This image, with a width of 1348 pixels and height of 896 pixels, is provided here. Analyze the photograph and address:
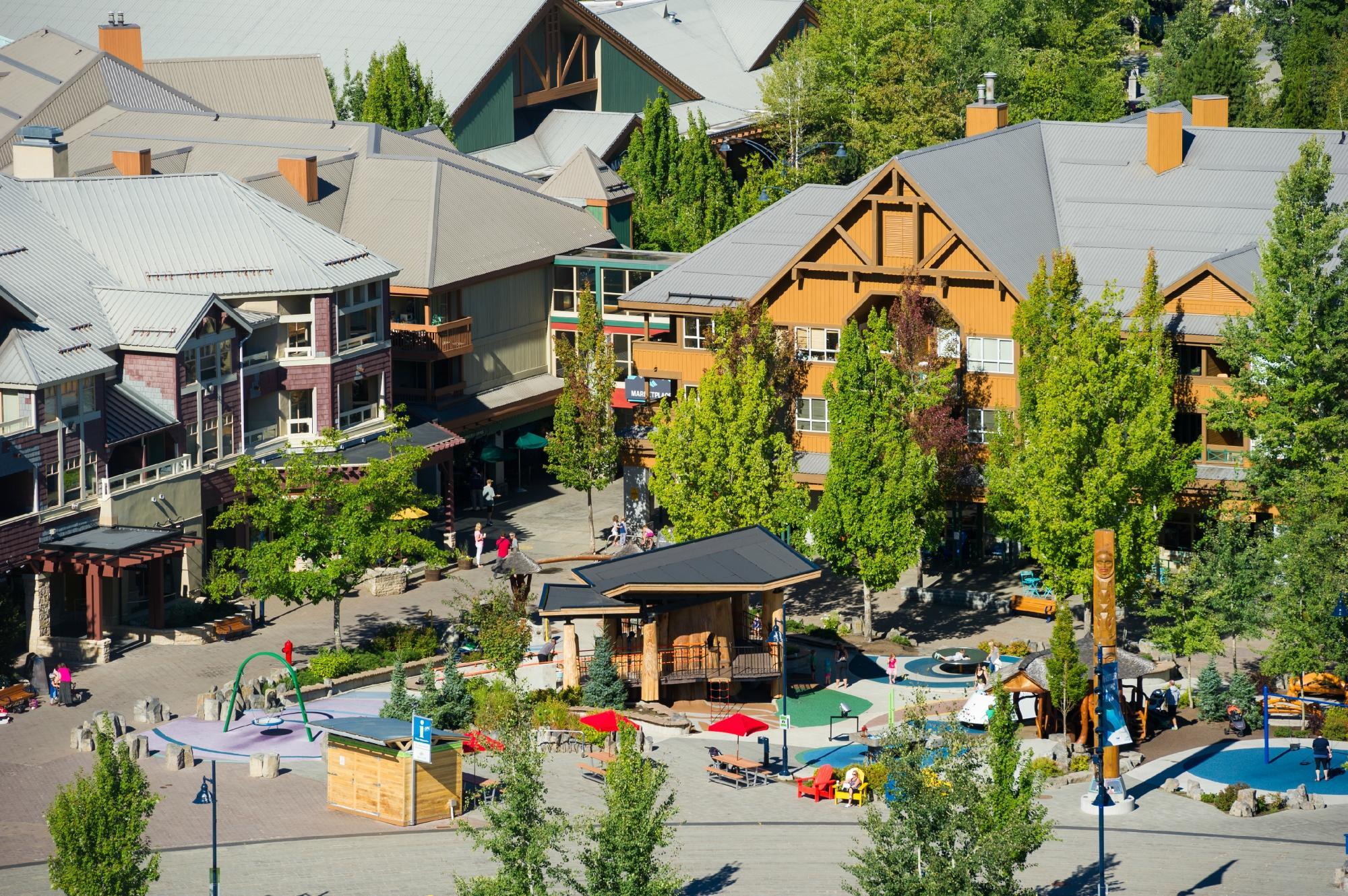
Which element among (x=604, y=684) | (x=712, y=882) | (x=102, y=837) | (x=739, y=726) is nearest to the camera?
(x=102, y=837)

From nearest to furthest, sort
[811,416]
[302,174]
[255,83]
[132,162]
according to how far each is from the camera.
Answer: [811,416], [302,174], [132,162], [255,83]

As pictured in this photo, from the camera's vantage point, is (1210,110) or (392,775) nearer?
(392,775)

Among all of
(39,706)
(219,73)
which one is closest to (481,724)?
(39,706)

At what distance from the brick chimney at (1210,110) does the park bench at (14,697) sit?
51.0 m

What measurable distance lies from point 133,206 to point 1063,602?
36.1 meters

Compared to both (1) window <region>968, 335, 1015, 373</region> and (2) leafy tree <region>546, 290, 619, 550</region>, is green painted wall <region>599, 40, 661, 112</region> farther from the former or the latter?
(1) window <region>968, 335, 1015, 373</region>

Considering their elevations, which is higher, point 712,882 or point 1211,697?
point 1211,697

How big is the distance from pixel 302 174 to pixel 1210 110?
36.0 m

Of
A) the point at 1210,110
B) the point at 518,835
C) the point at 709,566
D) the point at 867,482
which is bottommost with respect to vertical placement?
the point at 518,835

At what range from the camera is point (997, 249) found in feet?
274

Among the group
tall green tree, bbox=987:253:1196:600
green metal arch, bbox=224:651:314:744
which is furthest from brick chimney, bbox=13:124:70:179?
tall green tree, bbox=987:253:1196:600

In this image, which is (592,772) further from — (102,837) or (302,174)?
(302,174)

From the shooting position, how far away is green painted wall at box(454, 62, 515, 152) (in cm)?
12294

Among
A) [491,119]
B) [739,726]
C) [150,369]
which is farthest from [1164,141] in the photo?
[491,119]
